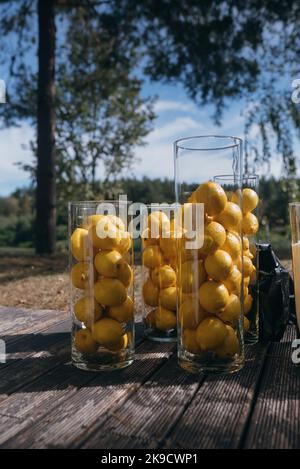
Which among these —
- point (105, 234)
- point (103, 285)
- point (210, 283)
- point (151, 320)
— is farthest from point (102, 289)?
point (151, 320)

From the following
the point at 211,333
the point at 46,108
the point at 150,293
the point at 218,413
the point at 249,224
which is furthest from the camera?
the point at 46,108

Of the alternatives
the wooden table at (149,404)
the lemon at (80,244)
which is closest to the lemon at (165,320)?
the wooden table at (149,404)

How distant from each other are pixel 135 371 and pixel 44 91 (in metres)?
5.79

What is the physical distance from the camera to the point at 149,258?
123 centimetres

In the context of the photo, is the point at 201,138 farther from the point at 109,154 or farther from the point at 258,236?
the point at 109,154

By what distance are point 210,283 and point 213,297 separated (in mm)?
30

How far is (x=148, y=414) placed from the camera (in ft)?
2.48

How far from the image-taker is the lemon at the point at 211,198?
3.03 feet

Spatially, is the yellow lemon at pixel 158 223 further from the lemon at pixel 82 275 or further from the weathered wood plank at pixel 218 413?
the weathered wood plank at pixel 218 413

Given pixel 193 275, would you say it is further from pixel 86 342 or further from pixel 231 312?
pixel 86 342

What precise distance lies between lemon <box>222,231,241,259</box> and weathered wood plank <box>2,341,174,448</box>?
273 mm

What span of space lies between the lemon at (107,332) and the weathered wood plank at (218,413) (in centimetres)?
19

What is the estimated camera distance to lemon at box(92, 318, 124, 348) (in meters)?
0.95

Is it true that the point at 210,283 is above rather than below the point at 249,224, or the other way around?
below
